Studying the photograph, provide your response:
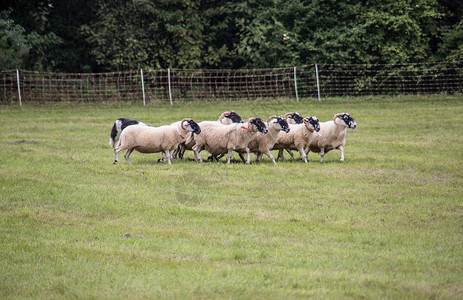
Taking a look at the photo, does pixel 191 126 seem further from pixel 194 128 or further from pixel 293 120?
pixel 293 120

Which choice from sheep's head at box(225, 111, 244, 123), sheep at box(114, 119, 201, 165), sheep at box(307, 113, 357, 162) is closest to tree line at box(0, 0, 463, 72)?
sheep's head at box(225, 111, 244, 123)

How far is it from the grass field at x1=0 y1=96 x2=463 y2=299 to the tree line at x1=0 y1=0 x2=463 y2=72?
52.4 ft

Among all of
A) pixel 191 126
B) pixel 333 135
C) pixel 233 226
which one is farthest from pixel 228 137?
pixel 233 226

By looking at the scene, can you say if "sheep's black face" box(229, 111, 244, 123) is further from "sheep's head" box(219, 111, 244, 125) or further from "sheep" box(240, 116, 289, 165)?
"sheep" box(240, 116, 289, 165)

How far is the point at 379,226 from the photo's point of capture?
823 cm

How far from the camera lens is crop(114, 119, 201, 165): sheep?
13.6 m

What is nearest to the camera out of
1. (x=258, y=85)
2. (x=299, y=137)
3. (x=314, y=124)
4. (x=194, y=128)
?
(x=194, y=128)

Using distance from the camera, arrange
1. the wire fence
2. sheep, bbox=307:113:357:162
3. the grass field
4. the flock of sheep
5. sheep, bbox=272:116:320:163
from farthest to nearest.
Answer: the wire fence, sheep, bbox=307:113:357:162, sheep, bbox=272:116:320:163, the flock of sheep, the grass field

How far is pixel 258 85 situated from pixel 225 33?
6498mm

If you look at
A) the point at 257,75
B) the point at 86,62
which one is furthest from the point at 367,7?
the point at 86,62

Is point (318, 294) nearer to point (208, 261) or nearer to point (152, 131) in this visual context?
point (208, 261)

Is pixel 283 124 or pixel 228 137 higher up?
pixel 283 124

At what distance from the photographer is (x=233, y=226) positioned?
8320mm

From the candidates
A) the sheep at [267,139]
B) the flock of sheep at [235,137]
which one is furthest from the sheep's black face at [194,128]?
the sheep at [267,139]
